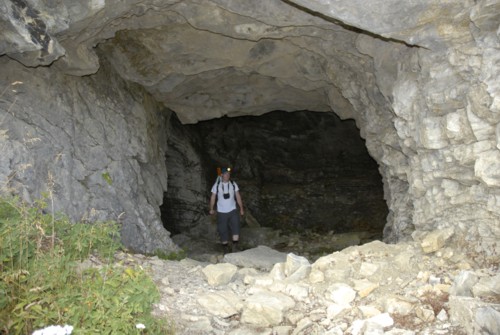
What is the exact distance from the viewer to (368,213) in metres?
11.9

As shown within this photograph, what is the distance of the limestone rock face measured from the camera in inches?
185

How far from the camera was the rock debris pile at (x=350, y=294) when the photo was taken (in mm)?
3465

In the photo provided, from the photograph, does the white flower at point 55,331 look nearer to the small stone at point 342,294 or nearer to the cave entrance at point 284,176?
the small stone at point 342,294

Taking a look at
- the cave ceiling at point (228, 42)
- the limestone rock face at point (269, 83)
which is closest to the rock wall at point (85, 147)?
the limestone rock face at point (269, 83)

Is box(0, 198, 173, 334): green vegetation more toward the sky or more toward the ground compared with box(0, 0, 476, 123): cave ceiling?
more toward the ground

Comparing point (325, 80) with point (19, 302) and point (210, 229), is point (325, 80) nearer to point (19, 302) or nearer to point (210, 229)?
point (210, 229)

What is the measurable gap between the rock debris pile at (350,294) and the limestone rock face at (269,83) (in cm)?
69

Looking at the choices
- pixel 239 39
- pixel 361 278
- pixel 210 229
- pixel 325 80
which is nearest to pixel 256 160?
pixel 210 229

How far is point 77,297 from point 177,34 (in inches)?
210

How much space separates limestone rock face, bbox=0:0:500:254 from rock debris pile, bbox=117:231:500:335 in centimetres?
69

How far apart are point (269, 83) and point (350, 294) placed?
20.3ft

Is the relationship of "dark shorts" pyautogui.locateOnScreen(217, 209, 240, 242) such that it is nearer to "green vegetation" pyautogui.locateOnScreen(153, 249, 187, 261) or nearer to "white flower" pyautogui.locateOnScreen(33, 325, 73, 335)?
"green vegetation" pyautogui.locateOnScreen(153, 249, 187, 261)

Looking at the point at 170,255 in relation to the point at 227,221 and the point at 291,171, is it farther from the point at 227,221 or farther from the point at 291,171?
the point at 291,171

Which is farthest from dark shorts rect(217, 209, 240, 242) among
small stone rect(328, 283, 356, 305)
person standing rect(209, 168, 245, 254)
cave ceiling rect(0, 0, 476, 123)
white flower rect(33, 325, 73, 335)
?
white flower rect(33, 325, 73, 335)
